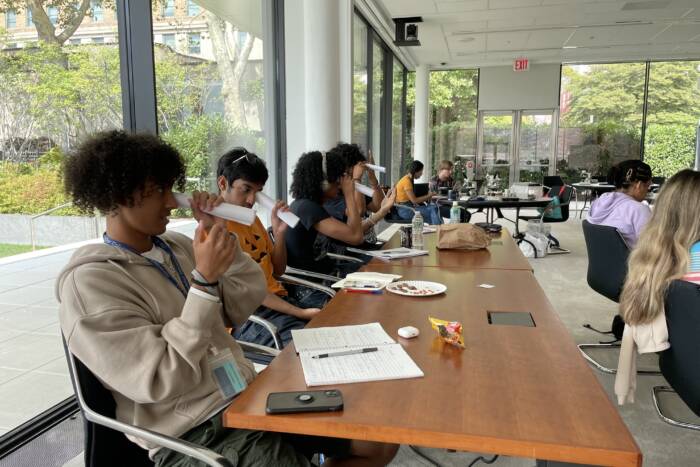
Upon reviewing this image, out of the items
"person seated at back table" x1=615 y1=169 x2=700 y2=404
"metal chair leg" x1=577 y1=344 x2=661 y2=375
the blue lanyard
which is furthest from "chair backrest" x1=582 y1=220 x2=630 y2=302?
the blue lanyard

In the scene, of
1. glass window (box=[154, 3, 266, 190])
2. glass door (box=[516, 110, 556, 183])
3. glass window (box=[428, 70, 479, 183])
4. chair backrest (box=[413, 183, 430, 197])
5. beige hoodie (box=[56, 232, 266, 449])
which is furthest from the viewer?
glass window (box=[428, 70, 479, 183])

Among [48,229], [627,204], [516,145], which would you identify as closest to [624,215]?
[627,204]

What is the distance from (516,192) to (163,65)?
203 inches

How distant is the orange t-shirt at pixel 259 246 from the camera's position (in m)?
2.32

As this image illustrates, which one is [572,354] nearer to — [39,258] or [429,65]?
[39,258]

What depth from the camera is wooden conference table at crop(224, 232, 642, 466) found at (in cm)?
101

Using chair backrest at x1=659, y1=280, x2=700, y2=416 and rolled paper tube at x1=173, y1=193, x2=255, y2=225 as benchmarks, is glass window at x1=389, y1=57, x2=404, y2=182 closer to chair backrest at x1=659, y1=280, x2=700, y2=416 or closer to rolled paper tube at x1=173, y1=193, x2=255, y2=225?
chair backrest at x1=659, y1=280, x2=700, y2=416

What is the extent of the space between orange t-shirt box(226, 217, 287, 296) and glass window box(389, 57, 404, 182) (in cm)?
745

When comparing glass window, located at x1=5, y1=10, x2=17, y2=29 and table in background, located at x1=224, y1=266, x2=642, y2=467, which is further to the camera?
glass window, located at x1=5, y1=10, x2=17, y2=29

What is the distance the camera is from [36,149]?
2.23 m

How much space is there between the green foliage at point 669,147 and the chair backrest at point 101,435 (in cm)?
1251

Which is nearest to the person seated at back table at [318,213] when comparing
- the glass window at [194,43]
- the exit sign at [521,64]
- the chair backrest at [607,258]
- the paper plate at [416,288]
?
the paper plate at [416,288]

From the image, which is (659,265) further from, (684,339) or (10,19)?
(10,19)

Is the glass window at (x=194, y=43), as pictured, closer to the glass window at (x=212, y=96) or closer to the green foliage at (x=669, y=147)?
the glass window at (x=212, y=96)
